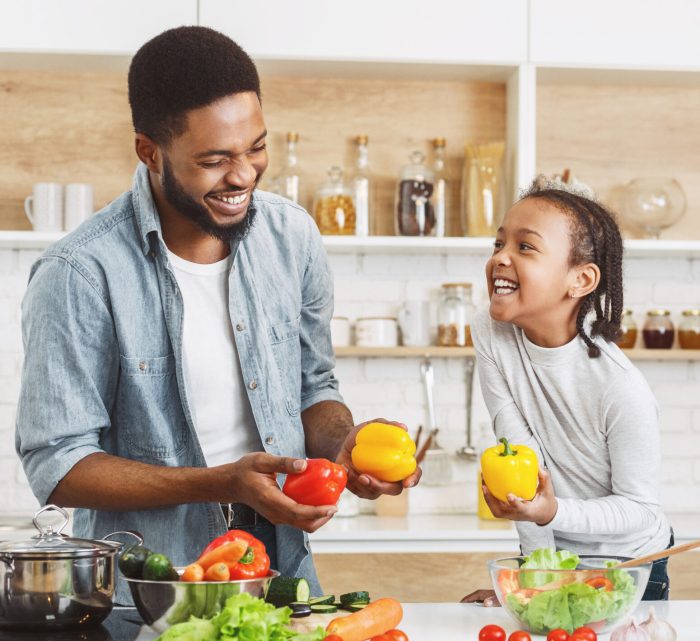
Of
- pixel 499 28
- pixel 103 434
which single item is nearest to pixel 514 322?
pixel 103 434

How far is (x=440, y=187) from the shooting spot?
3.46 meters

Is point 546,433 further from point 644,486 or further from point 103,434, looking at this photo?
point 103,434

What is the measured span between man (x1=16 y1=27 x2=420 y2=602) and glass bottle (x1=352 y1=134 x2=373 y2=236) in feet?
4.53

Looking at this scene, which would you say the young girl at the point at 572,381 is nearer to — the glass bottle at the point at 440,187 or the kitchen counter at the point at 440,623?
the kitchen counter at the point at 440,623

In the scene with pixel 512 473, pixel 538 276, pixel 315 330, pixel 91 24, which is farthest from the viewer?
pixel 91 24

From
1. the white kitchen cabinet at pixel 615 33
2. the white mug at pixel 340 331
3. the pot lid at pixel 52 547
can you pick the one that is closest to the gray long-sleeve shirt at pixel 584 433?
the pot lid at pixel 52 547

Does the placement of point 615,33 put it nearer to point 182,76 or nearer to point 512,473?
point 182,76

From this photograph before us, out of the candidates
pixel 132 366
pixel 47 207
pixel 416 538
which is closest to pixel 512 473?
pixel 132 366

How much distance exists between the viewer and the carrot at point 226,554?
4.47 ft

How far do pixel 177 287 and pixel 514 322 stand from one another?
70cm

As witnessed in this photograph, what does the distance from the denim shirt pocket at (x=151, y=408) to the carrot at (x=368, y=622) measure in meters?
0.60

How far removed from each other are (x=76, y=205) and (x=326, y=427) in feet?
5.47

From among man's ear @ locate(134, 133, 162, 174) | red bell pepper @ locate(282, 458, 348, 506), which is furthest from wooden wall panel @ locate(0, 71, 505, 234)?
red bell pepper @ locate(282, 458, 348, 506)

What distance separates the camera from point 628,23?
10.9 ft
